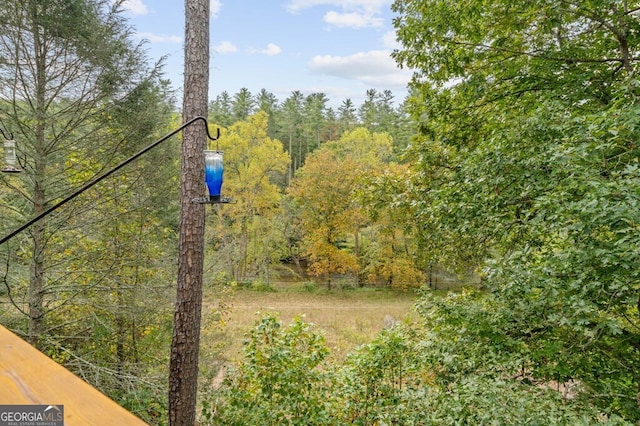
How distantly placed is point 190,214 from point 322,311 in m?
10.6

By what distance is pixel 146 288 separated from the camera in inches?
168

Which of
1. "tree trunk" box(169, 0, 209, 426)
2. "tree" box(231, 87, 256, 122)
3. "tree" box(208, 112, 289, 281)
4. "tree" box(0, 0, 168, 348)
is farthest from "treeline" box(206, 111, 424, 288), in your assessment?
"tree trunk" box(169, 0, 209, 426)

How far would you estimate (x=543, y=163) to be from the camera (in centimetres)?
275

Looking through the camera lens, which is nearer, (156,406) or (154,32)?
(156,406)

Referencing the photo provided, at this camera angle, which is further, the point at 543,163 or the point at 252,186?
the point at 252,186

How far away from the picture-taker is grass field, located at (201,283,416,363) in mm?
7279

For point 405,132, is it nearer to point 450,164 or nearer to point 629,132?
point 450,164

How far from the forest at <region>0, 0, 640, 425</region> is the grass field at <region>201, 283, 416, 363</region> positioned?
64.6 inches

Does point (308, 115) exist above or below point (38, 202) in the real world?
above

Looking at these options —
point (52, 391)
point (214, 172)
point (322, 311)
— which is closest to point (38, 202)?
point (214, 172)

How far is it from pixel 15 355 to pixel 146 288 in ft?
12.9

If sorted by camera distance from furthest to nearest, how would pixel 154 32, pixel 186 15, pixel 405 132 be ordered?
pixel 405 132 < pixel 154 32 < pixel 186 15

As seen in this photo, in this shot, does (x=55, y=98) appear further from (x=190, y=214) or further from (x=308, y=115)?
(x=308, y=115)

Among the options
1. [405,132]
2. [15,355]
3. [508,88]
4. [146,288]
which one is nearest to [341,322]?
[146,288]
